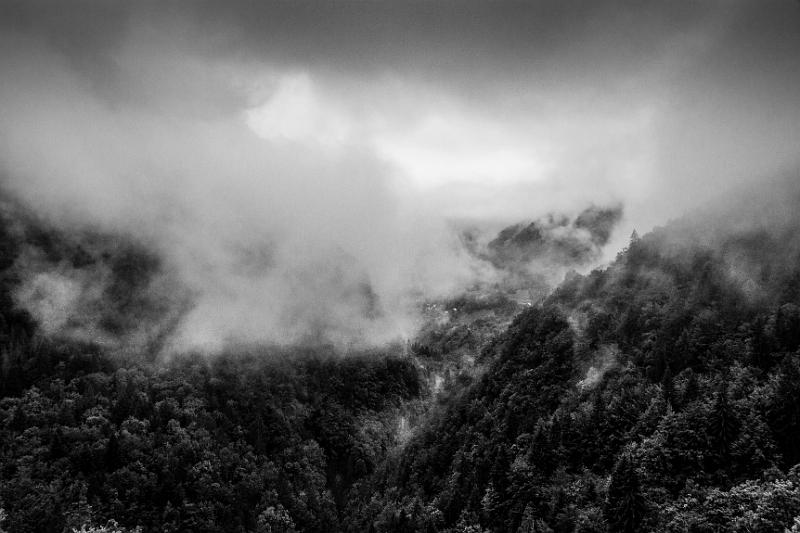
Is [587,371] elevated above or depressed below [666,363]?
above

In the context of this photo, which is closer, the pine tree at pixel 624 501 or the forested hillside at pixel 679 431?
the forested hillside at pixel 679 431

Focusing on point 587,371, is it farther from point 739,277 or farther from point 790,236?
point 790,236

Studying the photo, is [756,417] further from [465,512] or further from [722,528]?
[465,512]

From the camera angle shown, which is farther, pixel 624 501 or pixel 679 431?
pixel 679 431

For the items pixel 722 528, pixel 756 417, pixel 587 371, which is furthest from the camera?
pixel 587 371

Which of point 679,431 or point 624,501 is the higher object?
point 679,431

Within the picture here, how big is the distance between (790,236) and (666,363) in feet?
201

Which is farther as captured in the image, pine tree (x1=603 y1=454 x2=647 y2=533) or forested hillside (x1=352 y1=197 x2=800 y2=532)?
pine tree (x1=603 y1=454 x2=647 y2=533)

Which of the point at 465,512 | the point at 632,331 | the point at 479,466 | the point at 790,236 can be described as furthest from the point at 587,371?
the point at 790,236

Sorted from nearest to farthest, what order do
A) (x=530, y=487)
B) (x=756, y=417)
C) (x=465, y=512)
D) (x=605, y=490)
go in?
(x=756, y=417) → (x=605, y=490) → (x=530, y=487) → (x=465, y=512)

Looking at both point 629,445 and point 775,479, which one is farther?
point 629,445

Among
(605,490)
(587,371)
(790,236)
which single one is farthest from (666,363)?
(790,236)

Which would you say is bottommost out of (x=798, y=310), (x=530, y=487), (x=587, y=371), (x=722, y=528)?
(x=722, y=528)

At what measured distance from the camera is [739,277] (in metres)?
183
